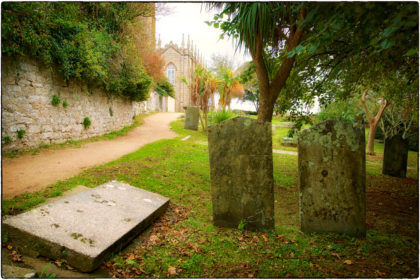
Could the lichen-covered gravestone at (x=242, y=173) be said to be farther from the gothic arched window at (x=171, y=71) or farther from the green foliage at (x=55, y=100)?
the gothic arched window at (x=171, y=71)

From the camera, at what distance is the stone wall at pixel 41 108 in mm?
5480

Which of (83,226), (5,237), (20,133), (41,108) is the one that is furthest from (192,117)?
(5,237)

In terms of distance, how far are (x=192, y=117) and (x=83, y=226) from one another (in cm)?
1179

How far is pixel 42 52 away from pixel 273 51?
670 cm

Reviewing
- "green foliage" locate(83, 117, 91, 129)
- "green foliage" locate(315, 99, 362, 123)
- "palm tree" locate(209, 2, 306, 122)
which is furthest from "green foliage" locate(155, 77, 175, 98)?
"palm tree" locate(209, 2, 306, 122)

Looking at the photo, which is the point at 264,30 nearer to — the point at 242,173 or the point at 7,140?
the point at 242,173

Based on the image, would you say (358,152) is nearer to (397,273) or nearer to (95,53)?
(397,273)

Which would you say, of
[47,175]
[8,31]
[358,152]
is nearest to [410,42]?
[358,152]

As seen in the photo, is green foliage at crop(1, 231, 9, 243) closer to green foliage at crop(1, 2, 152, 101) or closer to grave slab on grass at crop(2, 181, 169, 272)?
grave slab on grass at crop(2, 181, 169, 272)

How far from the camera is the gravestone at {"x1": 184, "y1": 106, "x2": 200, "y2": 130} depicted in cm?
1377

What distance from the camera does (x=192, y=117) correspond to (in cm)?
1382

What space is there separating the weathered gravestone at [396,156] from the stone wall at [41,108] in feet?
37.0

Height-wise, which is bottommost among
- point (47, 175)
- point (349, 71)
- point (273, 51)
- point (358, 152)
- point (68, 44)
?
point (47, 175)

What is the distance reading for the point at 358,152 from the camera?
2764 mm
